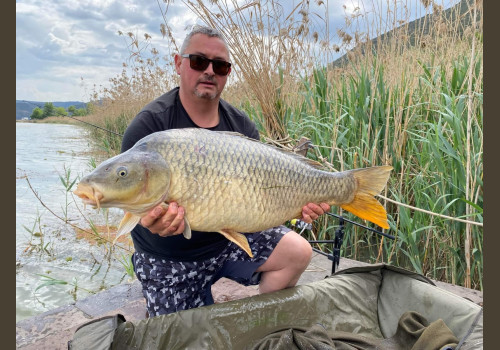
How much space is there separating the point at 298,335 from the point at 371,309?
1.78 feet

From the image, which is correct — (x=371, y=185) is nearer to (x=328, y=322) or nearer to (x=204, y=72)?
(x=328, y=322)

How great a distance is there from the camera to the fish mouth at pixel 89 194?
105cm

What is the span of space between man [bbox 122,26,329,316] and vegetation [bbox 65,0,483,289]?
53 centimetres

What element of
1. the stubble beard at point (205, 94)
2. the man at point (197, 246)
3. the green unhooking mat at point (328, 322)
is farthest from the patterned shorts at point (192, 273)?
the stubble beard at point (205, 94)

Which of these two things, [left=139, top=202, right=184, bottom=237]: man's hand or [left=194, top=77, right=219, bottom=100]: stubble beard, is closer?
[left=139, top=202, right=184, bottom=237]: man's hand

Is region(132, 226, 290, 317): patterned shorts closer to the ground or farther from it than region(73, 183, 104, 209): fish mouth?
closer to the ground

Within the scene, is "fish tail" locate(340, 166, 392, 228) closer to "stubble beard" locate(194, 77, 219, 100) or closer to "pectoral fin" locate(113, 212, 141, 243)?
"stubble beard" locate(194, 77, 219, 100)

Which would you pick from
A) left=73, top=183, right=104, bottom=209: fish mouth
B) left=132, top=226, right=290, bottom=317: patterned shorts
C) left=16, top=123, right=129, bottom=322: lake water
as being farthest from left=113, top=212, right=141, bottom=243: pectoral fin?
left=16, top=123, right=129, bottom=322: lake water

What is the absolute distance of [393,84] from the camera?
2596 millimetres

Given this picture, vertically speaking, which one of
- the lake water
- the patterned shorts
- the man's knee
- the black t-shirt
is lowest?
the lake water

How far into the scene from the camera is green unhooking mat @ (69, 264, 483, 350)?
4.43ft

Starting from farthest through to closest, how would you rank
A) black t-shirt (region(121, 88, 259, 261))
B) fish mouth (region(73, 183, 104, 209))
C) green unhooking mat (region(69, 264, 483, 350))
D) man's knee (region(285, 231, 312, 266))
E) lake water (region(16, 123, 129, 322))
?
lake water (region(16, 123, 129, 322))
man's knee (region(285, 231, 312, 266))
black t-shirt (region(121, 88, 259, 261))
green unhooking mat (region(69, 264, 483, 350))
fish mouth (region(73, 183, 104, 209))

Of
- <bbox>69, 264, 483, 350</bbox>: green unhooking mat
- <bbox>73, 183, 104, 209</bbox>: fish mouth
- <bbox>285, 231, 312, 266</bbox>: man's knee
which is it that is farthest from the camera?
<bbox>285, 231, 312, 266</bbox>: man's knee

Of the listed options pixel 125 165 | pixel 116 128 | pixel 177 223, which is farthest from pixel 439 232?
pixel 116 128
